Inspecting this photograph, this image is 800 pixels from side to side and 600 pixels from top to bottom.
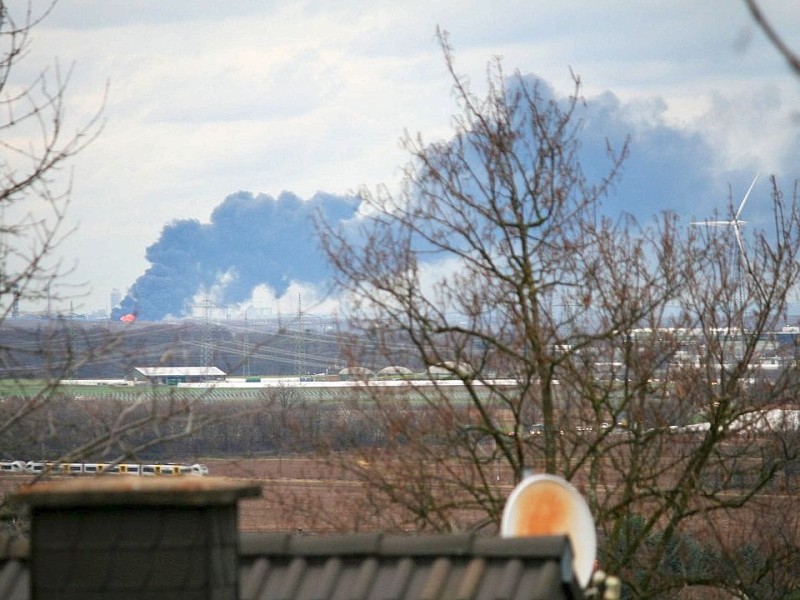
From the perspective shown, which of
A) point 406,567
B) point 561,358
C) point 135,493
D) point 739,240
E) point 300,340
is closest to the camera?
point 135,493

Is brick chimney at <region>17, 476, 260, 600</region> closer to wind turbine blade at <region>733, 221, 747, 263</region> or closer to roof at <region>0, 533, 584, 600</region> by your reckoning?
roof at <region>0, 533, 584, 600</region>

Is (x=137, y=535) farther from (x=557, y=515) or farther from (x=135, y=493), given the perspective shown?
(x=557, y=515)

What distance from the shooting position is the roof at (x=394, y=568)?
4.61 m

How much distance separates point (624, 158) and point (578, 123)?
2.40ft

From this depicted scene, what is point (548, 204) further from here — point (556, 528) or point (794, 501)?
point (556, 528)

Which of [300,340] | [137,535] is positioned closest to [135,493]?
[137,535]

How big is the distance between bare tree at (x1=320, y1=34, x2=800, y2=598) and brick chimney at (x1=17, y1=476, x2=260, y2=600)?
872cm

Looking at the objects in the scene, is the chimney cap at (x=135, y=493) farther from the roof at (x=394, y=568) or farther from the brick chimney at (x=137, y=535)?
the roof at (x=394, y=568)

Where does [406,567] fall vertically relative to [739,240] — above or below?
below

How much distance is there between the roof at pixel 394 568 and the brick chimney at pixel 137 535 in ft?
2.93

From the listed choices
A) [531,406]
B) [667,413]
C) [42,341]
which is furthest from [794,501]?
[42,341]

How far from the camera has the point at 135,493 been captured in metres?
3.59

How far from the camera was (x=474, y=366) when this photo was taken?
526 inches

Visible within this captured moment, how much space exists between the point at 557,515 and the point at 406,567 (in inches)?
66.7
